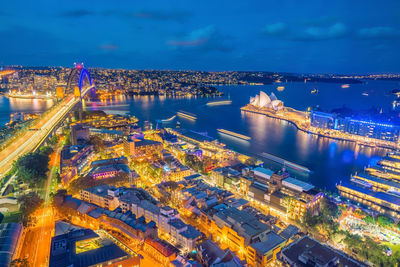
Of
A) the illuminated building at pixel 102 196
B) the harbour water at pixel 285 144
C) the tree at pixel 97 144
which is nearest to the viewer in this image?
the illuminated building at pixel 102 196

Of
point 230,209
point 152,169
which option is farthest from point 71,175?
point 230,209

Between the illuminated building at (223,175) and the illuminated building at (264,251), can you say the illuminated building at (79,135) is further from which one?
the illuminated building at (264,251)

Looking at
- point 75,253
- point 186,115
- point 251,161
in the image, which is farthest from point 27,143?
point 186,115

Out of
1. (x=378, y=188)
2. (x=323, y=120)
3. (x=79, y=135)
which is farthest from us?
(x=323, y=120)

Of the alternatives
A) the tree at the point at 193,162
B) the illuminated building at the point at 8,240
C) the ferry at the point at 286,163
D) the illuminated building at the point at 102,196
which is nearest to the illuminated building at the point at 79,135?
the tree at the point at 193,162

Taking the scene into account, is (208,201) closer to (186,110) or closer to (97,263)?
(97,263)

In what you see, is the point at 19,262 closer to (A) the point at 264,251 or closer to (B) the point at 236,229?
(B) the point at 236,229
